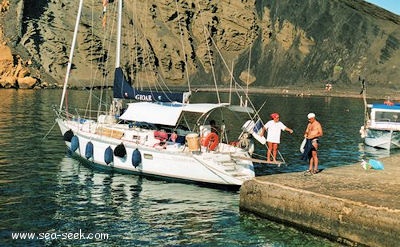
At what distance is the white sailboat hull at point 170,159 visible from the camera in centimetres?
2362

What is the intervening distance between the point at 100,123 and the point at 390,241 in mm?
19895

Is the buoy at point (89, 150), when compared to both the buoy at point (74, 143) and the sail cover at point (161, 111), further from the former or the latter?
the sail cover at point (161, 111)

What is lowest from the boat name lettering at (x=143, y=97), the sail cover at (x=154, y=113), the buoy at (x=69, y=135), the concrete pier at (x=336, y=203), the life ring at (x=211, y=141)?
the concrete pier at (x=336, y=203)

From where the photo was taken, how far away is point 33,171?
27.8 m

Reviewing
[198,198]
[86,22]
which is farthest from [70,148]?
[86,22]

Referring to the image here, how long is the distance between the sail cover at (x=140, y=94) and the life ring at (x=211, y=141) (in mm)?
3677

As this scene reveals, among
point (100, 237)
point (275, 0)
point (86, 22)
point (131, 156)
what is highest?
point (275, 0)

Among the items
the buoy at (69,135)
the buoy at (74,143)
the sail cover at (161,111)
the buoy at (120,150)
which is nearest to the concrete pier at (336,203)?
the sail cover at (161,111)

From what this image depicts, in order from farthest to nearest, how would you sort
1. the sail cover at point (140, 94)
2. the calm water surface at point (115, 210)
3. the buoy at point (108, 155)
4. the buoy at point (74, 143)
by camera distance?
the buoy at point (74, 143) → the sail cover at point (140, 94) → the buoy at point (108, 155) → the calm water surface at point (115, 210)

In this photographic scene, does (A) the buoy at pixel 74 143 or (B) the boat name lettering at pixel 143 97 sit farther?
(A) the buoy at pixel 74 143

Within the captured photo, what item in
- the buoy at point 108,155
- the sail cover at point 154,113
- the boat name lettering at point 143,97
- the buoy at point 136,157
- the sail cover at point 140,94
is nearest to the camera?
the buoy at point 136,157

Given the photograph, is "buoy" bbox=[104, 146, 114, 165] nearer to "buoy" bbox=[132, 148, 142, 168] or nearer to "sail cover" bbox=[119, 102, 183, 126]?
"buoy" bbox=[132, 148, 142, 168]

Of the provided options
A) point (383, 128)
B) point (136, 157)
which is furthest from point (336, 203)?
point (383, 128)

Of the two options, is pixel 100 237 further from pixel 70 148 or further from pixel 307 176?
pixel 70 148
